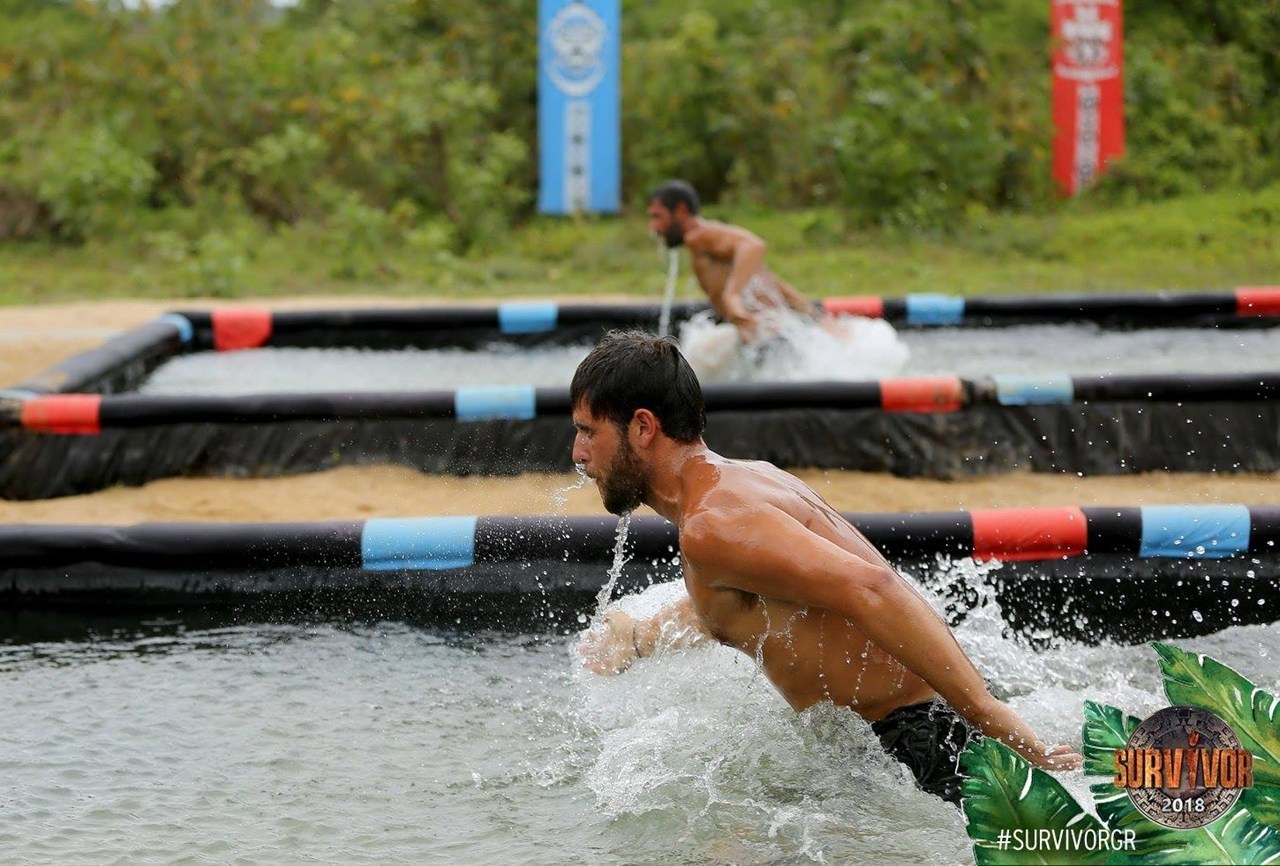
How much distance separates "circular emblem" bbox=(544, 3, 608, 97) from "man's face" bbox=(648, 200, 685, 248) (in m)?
5.33

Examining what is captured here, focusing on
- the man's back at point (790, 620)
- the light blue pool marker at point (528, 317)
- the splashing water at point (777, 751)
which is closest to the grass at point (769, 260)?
the light blue pool marker at point (528, 317)

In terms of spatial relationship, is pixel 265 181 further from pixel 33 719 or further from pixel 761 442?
pixel 33 719

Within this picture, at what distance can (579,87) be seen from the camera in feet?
44.3

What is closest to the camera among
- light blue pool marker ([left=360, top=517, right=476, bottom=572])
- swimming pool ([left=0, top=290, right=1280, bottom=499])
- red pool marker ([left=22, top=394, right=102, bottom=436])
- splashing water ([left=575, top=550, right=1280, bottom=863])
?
splashing water ([left=575, top=550, right=1280, bottom=863])

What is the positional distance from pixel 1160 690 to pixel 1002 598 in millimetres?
768

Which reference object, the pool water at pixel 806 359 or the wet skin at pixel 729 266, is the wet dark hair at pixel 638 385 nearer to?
the pool water at pixel 806 359

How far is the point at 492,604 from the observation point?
495 cm

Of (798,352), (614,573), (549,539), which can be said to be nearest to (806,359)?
(798,352)

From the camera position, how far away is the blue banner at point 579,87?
43.9 ft

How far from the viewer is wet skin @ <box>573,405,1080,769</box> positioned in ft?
10.0

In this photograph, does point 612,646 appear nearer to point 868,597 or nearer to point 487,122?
point 868,597

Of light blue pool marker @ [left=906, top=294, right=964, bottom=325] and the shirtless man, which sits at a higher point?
the shirtless man

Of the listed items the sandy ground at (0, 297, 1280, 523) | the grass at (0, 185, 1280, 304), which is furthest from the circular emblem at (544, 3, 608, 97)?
the sandy ground at (0, 297, 1280, 523)

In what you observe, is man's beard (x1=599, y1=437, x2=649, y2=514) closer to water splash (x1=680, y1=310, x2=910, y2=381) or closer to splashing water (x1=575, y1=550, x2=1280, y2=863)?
splashing water (x1=575, y1=550, x2=1280, y2=863)
